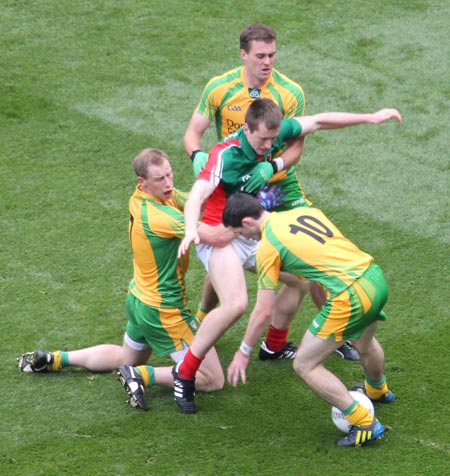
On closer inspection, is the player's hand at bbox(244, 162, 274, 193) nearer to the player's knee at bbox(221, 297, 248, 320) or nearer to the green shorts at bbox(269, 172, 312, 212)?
the green shorts at bbox(269, 172, 312, 212)

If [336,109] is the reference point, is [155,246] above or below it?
above

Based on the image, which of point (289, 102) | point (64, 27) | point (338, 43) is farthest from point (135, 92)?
point (289, 102)

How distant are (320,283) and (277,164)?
49.4 inches

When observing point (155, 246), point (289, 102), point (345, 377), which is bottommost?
point (345, 377)

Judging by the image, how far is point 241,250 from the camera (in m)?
7.49

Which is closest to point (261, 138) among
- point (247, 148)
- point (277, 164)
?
point (247, 148)

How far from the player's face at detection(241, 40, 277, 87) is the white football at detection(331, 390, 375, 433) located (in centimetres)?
257

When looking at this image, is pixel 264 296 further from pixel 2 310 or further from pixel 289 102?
pixel 2 310

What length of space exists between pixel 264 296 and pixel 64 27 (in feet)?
25.7

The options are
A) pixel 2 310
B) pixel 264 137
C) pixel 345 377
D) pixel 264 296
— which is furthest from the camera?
pixel 2 310

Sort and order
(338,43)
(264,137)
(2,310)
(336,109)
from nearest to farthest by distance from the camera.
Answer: (264,137), (2,310), (336,109), (338,43)

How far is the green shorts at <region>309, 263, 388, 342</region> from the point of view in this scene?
6.50 meters

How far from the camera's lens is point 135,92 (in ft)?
A: 39.6

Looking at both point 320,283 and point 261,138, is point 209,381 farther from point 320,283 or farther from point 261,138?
point 261,138
